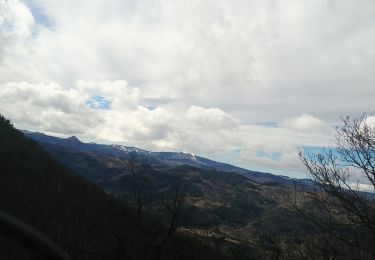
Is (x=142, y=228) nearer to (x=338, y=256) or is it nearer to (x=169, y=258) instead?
(x=169, y=258)

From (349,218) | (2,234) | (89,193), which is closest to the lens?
(2,234)

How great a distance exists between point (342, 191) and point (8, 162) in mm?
118259

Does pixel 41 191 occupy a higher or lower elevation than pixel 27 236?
lower

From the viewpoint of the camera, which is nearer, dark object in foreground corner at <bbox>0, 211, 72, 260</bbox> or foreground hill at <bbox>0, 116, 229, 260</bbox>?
dark object in foreground corner at <bbox>0, 211, 72, 260</bbox>

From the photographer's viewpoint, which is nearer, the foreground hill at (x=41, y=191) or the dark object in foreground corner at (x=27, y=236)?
the dark object in foreground corner at (x=27, y=236)

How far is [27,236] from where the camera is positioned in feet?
7.09

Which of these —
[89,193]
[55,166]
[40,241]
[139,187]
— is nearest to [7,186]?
[89,193]

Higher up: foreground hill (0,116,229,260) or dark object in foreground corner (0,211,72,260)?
dark object in foreground corner (0,211,72,260)

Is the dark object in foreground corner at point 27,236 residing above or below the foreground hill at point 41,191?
above

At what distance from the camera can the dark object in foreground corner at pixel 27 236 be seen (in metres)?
2.07

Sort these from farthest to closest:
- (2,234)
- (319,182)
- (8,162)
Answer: (8,162) < (319,182) < (2,234)

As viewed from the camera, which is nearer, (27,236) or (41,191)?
(27,236)

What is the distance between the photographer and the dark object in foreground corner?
207 centimetres

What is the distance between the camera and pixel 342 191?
54.7 feet
